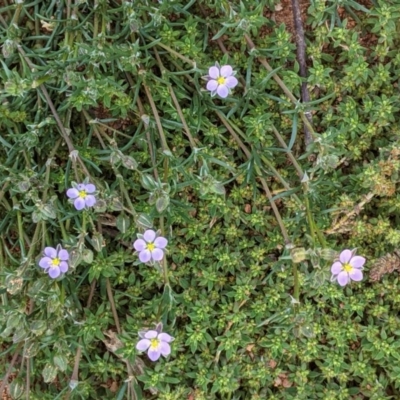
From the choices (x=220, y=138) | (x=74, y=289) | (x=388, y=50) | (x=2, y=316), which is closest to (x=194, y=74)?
(x=220, y=138)

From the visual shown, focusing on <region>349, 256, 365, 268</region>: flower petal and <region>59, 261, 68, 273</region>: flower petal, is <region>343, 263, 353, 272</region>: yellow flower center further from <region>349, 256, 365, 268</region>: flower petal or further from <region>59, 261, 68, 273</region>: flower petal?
<region>59, 261, 68, 273</region>: flower petal

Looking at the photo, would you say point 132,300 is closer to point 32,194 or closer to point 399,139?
point 32,194

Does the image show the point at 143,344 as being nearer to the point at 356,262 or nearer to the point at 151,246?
the point at 151,246

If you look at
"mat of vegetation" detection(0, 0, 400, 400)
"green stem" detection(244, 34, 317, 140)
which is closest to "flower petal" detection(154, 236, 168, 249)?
"mat of vegetation" detection(0, 0, 400, 400)

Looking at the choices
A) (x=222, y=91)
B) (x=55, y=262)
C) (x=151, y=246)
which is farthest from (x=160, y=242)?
(x=222, y=91)

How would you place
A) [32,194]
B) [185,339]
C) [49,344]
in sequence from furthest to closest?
1. [185,339]
2. [49,344]
3. [32,194]
